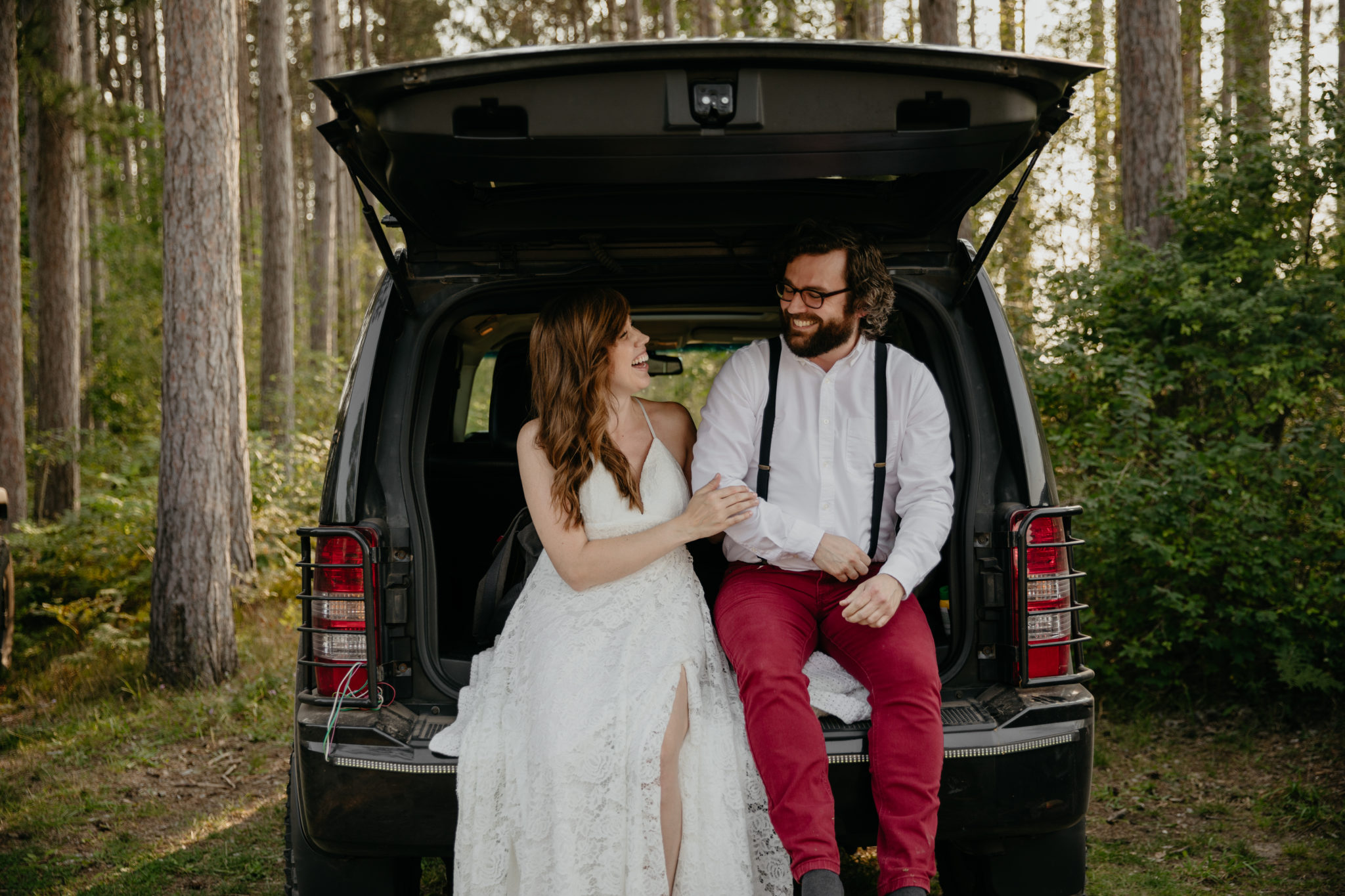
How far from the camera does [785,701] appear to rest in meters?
2.24

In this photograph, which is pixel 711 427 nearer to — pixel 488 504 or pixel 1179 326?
pixel 488 504

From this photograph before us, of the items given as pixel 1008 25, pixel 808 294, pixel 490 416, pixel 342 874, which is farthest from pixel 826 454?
pixel 1008 25

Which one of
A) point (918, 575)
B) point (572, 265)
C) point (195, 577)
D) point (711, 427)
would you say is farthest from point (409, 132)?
point (195, 577)

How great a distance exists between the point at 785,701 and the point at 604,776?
426mm

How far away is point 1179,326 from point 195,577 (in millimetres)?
5638

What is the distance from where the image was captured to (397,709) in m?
2.36

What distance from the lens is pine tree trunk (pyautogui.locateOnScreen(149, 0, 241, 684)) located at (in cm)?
580

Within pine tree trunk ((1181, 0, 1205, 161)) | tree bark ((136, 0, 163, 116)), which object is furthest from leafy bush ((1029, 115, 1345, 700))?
tree bark ((136, 0, 163, 116))

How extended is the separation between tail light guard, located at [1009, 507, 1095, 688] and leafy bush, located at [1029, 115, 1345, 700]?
2424mm

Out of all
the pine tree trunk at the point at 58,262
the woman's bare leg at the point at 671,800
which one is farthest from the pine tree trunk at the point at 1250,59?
the pine tree trunk at the point at 58,262

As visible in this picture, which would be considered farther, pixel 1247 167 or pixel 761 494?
pixel 1247 167

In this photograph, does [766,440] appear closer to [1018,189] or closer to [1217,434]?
[1018,189]

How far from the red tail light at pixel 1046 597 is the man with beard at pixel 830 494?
0.21 metres

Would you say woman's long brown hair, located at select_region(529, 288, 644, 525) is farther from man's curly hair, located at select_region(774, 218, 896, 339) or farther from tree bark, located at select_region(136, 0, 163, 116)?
tree bark, located at select_region(136, 0, 163, 116)
